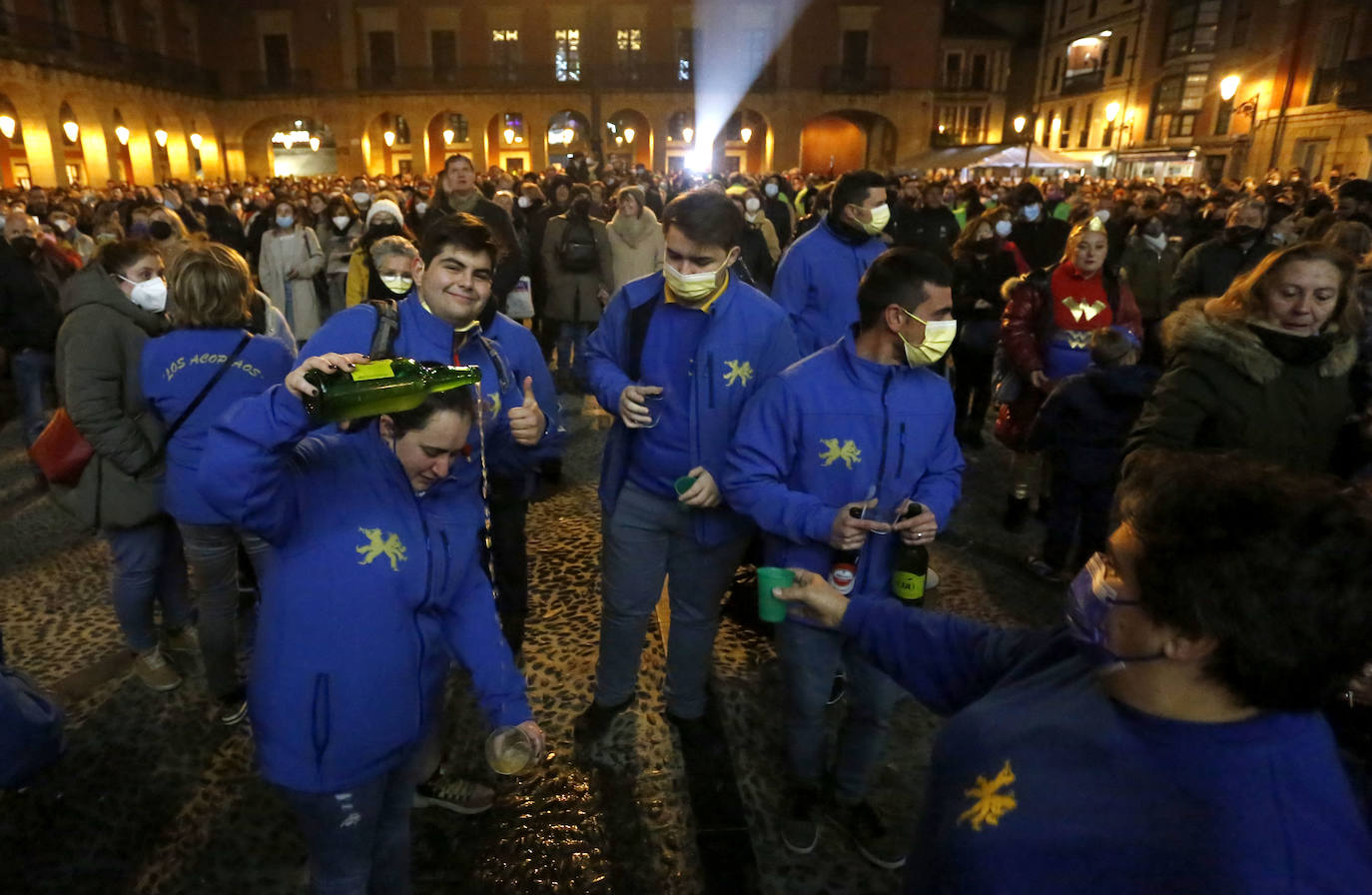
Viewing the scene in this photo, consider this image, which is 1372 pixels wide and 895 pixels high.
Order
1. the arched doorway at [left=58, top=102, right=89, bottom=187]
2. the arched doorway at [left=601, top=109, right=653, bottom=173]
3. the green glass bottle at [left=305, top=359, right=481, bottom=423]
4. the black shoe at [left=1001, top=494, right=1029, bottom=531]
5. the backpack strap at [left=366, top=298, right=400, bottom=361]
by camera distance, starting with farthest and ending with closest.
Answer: the arched doorway at [left=601, top=109, right=653, bottom=173], the arched doorway at [left=58, top=102, right=89, bottom=187], the black shoe at [left=1001, top=494, right=1029, bottom=531], the backpack strap at [left=366, top=298, right=400, bottom=361], the green glass bottle at [left=305, top=359, right=481, bottom=423]

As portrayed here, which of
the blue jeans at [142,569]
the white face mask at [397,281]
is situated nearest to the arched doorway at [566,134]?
the white face mask at [397,281]

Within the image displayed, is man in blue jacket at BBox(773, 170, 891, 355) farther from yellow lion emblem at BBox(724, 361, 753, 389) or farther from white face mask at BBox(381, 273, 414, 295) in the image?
white face mask at BBox(381, 273, 414, 295)

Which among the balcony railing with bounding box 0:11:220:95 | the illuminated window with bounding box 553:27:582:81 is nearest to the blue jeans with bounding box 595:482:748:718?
the balcony railing with bounding box 0:11:220:95

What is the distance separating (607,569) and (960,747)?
1927 millimetres

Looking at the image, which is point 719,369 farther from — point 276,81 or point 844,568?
point 276,81

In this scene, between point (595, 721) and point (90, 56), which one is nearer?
point (595, 721)

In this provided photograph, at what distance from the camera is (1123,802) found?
1026 mm

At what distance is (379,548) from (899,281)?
1.56 meters

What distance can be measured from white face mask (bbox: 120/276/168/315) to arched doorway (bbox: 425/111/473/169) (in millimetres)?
39071

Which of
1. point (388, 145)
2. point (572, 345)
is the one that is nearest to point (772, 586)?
point (572, 345)

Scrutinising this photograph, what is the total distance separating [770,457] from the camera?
2.44 metres

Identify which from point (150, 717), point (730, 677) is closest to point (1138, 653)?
point (730, 677)

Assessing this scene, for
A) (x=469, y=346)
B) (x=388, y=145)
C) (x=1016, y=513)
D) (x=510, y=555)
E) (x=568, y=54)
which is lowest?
(x=1016, y=513)

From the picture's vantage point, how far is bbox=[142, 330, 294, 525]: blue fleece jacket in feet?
9.35
